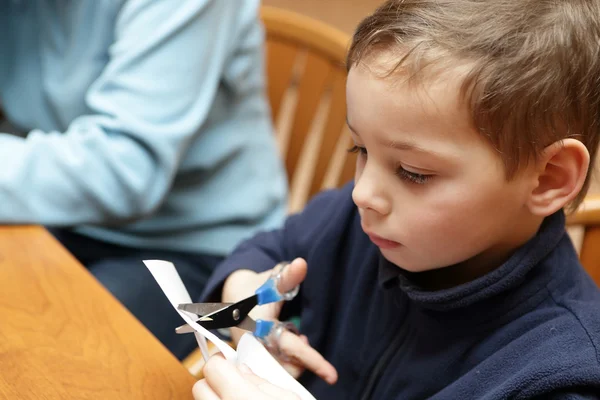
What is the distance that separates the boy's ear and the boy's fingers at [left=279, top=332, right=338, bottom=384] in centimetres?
24

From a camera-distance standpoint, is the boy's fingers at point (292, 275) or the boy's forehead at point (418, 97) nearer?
the boy's forehead at point (418, 97)

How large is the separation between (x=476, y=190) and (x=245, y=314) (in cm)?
23

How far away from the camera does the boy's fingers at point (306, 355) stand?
2.27 ft

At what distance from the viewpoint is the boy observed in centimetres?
57

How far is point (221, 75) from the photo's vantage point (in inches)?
45.5

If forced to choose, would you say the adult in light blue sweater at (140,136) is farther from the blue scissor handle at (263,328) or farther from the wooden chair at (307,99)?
the blue scissor handle at (263,328)

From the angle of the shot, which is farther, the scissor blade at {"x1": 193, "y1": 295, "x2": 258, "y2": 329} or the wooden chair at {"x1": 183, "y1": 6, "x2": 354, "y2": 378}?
the wooden chair at {"x1": 183, "y1": 6, "x2": 354, "y2": 378}

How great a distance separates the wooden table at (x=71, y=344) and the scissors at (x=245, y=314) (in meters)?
0.07

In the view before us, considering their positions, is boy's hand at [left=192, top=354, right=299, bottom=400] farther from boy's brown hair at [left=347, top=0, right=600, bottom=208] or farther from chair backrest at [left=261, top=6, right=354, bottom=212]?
chair backrest at [left=261, top=6, right=354, bottom=212]

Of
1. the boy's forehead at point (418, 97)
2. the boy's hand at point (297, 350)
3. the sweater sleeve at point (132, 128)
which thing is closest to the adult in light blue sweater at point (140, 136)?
the sweater sleeve at point (132, 128)

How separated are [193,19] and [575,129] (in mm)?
601

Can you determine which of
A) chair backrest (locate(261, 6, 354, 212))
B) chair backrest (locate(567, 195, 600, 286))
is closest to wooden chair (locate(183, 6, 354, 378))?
chair backrest (locate(261, 6, 354, 212))

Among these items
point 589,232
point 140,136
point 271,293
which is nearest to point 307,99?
point 140,136

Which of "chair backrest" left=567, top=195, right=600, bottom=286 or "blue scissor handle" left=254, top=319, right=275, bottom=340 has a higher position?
"chair backrest" left=567, top=195, right=600, bottom=286
